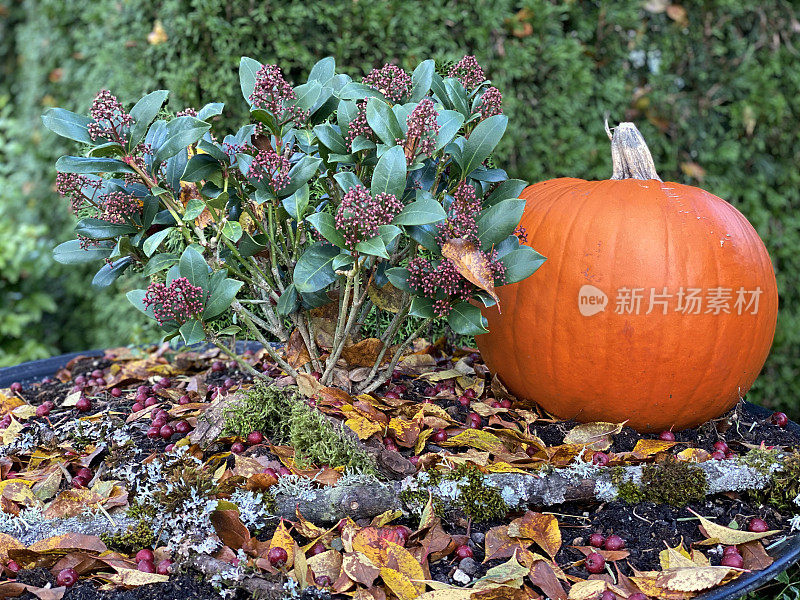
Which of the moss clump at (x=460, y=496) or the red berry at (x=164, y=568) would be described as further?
the moss clump at (x=460, y=496)

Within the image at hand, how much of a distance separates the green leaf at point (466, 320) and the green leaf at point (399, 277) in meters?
0.12

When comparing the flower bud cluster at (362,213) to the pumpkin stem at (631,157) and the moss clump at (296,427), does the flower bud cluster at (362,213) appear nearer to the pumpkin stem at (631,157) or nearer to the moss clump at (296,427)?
the moss clump at (296,427)

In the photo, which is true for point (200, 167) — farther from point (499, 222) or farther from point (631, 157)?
point (631, 157)

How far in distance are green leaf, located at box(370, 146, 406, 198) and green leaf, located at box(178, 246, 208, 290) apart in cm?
39

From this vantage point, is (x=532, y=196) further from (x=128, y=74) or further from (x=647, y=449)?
(x=128, y=74)

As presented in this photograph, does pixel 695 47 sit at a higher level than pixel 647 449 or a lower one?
higher

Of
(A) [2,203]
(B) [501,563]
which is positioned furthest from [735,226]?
(A) [2,203]

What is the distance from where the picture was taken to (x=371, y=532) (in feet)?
4.02

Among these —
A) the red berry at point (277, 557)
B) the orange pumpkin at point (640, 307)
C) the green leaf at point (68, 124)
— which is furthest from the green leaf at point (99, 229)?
the orange pumpkin at point (640, 307)

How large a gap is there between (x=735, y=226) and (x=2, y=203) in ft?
13.1

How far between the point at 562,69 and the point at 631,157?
1.18 metres

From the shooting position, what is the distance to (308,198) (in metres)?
1.43

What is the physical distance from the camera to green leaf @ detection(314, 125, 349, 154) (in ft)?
4.66

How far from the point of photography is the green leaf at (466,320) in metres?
1.39
